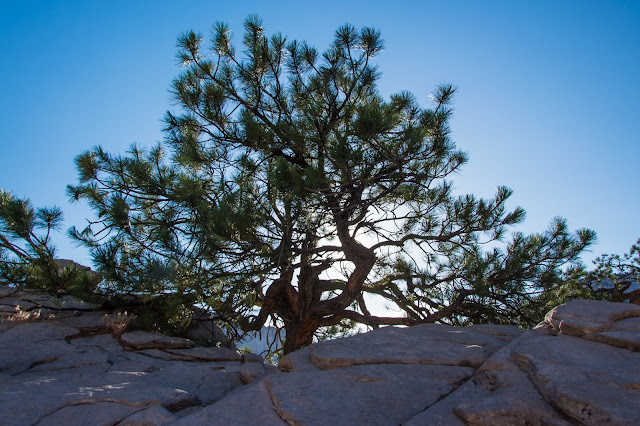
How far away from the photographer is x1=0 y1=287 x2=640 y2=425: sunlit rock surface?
172 cm

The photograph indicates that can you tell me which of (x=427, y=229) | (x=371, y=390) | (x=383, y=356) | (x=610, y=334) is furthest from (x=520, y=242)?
(x=371, y=390)

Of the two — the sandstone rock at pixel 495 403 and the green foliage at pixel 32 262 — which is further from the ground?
the green foliage at pixel 32 262

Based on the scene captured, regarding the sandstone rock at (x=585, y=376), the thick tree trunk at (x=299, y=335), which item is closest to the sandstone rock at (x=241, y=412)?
the sandstone rock at (x=585, y=376)

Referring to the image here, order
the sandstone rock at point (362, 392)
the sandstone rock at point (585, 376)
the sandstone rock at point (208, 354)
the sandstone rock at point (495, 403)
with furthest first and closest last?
the sandstone rock at point (208, 354)
the sandstone rock at point (362, 392)
the sandstone rock at point (495, 403)
the sandstone rock at point (585, 376)

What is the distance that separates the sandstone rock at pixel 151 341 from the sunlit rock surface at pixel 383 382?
0.34 metres

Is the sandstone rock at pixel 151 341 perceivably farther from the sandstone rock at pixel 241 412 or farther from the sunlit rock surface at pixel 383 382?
the sandstone rock at pixel 241 412

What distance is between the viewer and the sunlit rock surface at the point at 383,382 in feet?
5.65

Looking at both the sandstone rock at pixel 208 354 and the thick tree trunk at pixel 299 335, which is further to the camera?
the thick tree trunk at pixel 299 335

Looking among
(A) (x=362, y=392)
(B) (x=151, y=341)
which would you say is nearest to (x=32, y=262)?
(B) (x=151, y=341)

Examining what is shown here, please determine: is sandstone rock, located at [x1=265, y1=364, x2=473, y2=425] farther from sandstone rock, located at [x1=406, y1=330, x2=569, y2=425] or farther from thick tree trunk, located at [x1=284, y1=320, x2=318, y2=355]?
thick tree trunk, located at [x1=284, y1=320, x2=318, y2=355]

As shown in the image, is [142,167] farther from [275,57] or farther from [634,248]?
[634,248]

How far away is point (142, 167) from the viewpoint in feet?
12.8

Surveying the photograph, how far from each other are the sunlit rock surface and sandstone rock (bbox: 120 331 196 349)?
1.11 feet

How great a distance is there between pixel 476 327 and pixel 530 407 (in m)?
1.61
